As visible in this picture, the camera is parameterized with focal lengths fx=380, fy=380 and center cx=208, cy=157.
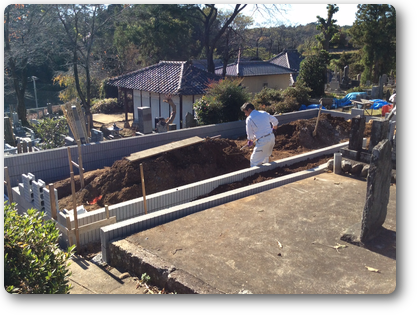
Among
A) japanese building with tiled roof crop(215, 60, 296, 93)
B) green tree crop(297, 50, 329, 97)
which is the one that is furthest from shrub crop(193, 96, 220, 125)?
japanese building with tiled roof crop(215, 60, 296, 93)

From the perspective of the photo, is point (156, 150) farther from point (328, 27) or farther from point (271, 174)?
point (328, 27)

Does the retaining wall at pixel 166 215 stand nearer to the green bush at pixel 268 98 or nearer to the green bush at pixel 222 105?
the green bush at pixel 222 105

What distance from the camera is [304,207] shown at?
6.93m

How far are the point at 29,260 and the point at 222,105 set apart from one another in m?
11.0

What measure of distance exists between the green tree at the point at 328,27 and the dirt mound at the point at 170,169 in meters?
30.2

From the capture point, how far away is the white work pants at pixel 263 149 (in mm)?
9023

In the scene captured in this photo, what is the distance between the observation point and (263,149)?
913 centimetres

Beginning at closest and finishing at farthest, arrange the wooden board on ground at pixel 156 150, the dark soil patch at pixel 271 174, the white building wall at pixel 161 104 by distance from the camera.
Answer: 1. the dark soil patch at pixel 271 174
2. the wooden board on ground at pixel 156 150
3. the white building wall at pixel 161 104

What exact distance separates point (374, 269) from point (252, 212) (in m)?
2.25

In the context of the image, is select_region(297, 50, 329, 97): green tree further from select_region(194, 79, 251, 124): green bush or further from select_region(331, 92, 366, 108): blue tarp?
select_region(194, 79, 251, 124): green bush

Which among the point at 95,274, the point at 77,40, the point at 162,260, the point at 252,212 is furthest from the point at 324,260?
the point at 77,40

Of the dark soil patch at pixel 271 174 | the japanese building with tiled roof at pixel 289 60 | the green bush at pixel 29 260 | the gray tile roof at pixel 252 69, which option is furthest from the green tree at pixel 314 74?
the green bush at pixel 29 260

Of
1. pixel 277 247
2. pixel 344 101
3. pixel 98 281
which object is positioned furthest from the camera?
pixel 344 101

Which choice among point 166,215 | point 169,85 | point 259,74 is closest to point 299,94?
point 169,85
